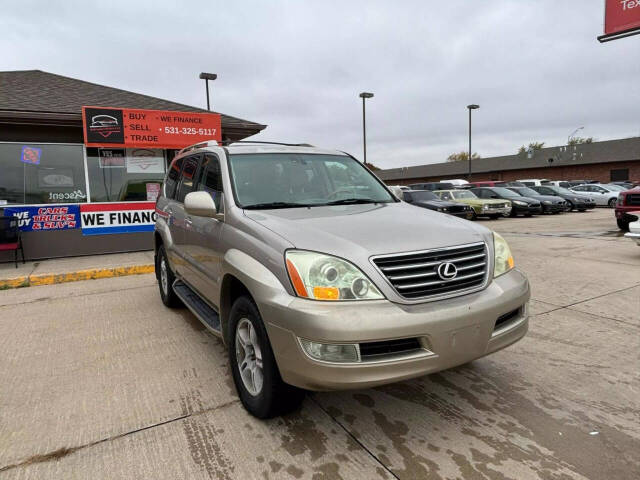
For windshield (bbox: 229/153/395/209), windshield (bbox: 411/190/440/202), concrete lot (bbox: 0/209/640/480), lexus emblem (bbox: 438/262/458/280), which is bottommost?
concrete lot (bbox: 0/209/640/480)

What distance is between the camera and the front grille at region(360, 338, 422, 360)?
215 cm

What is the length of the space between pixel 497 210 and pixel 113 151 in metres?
15.9

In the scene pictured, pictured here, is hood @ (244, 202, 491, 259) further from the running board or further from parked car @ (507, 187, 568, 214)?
parked car @ (507, 187, 568, 214)

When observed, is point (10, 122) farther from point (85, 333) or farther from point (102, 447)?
point (102, 447)

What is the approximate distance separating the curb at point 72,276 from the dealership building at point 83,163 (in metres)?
1.88

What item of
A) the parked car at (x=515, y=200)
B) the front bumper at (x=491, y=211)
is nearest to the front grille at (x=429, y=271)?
the front bumper at (x=491, y=211)

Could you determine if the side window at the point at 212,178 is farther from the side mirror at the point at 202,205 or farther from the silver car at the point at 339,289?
the side mirror at the point at 202,205

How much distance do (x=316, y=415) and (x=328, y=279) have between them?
1068 millimetres

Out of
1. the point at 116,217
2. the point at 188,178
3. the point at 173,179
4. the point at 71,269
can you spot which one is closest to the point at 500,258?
the point at 188,178

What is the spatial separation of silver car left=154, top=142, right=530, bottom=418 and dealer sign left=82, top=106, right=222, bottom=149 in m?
6.38

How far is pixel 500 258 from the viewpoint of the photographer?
9.16 feet

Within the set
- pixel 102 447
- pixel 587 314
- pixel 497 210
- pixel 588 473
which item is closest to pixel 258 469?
pixel 102 447

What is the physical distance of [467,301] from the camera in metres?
2.38

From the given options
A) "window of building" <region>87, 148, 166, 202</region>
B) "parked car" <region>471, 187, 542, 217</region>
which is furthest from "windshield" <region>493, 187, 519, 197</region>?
"window of building" <region>87, 148, 166, 202</region>
